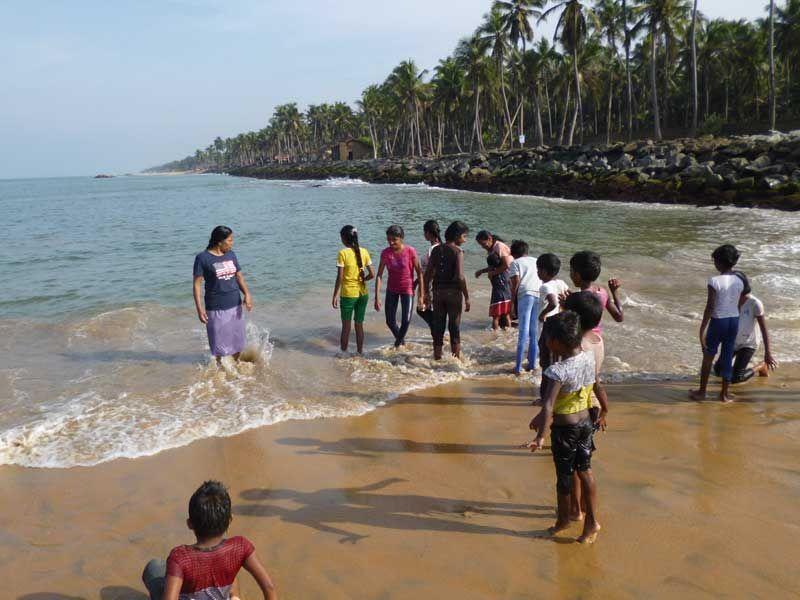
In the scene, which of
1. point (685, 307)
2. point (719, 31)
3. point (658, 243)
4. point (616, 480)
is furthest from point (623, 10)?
point (616, 480)

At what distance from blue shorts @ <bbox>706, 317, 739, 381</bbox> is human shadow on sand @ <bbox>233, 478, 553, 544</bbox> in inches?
110

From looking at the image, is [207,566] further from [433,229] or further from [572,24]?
[572,24]

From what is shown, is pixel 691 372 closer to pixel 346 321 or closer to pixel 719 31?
pixel 346 321

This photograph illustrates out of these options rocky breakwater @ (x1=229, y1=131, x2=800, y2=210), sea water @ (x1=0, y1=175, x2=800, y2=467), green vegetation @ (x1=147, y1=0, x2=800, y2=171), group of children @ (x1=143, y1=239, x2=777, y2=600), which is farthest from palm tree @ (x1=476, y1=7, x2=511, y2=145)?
group of children @ (x1=143, y1=239, x2=777, y2=600)

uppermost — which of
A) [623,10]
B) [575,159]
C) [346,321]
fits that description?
[623,10]

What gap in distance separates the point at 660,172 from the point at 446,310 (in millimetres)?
27272

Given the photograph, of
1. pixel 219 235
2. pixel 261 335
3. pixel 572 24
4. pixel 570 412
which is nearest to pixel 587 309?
pixel 570 412

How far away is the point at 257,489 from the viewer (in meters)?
4.19

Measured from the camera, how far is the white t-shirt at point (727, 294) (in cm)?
530

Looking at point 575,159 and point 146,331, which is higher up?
point 575,159

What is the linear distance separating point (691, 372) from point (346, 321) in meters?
4.15

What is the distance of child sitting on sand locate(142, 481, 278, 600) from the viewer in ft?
7.83

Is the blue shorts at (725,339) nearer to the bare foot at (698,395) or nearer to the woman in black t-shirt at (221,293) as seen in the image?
the bare foot at (698,395)

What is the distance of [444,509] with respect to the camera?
12.5 ft
